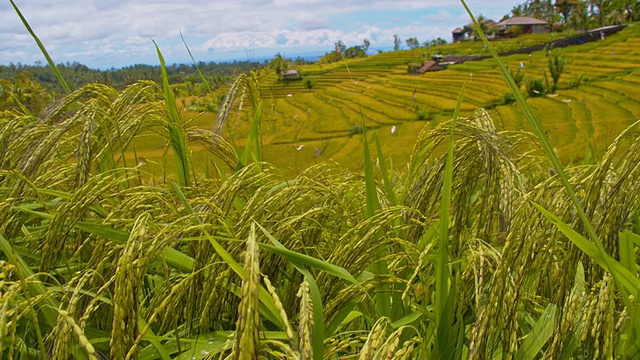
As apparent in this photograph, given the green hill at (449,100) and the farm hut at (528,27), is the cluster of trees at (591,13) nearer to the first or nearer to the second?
the farm hut at (528,27)

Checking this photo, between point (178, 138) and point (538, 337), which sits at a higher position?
point (178, 138)

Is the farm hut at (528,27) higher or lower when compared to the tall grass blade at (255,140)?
higher

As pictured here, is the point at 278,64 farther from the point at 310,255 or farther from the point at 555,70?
the point at 555,70

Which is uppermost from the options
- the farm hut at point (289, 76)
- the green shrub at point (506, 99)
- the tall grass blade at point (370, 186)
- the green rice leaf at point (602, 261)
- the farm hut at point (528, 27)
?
the farm hut at point (528, 27)

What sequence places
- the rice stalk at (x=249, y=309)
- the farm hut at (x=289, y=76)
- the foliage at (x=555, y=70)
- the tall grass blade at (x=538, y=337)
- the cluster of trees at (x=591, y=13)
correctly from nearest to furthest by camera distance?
the rice stalk at (x=249, y=309) < the tall grass blade at (x=538, y=337) < the farm hut at (x=289, y=76) < the foliage at (x=555, y=70) < the cluster of trees at (x=591, y=13)

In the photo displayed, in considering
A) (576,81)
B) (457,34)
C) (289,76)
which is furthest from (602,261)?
(457,34)

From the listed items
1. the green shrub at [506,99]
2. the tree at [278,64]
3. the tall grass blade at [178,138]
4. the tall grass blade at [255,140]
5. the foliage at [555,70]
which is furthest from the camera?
the foliage at [555,70]

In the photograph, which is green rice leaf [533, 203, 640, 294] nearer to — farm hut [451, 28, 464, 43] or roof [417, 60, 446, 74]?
roof [417, 60, 446, 74]

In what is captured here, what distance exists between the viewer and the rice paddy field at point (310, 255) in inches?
34.9

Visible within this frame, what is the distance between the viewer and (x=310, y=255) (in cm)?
147

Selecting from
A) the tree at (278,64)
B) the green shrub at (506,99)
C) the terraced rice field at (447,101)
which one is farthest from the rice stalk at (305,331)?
the green shrub at (506,99)

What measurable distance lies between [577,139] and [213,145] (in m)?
38.1

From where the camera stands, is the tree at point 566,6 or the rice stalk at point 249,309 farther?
the tree at point 566,6

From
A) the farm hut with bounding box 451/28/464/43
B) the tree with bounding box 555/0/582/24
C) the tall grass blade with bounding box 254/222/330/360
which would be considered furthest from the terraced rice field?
the farm hut with bounding box 451/28/464/43
